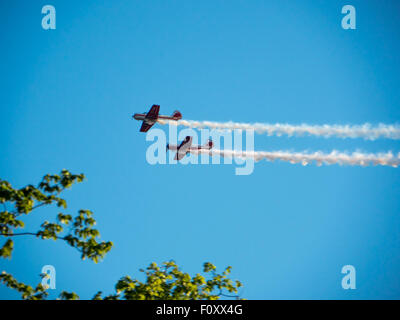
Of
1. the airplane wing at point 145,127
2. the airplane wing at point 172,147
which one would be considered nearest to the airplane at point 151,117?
the airplane wing at point 145,127

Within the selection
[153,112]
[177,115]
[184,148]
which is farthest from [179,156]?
[153,112]

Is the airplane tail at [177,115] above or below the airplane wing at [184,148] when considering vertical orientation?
above

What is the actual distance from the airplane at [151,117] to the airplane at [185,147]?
4052 mm

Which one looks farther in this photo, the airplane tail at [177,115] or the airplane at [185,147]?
the airplane tail at [177,115]

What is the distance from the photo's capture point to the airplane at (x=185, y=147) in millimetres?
42125

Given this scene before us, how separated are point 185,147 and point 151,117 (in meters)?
6.07

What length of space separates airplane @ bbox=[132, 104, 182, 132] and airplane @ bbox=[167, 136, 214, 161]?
13.3 feet

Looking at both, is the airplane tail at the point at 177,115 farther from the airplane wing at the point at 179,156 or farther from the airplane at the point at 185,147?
the airplane wing at the point at 179,156

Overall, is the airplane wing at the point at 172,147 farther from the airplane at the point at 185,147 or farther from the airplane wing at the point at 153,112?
the airplane wing at the point at 153,112

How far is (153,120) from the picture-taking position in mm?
45250
